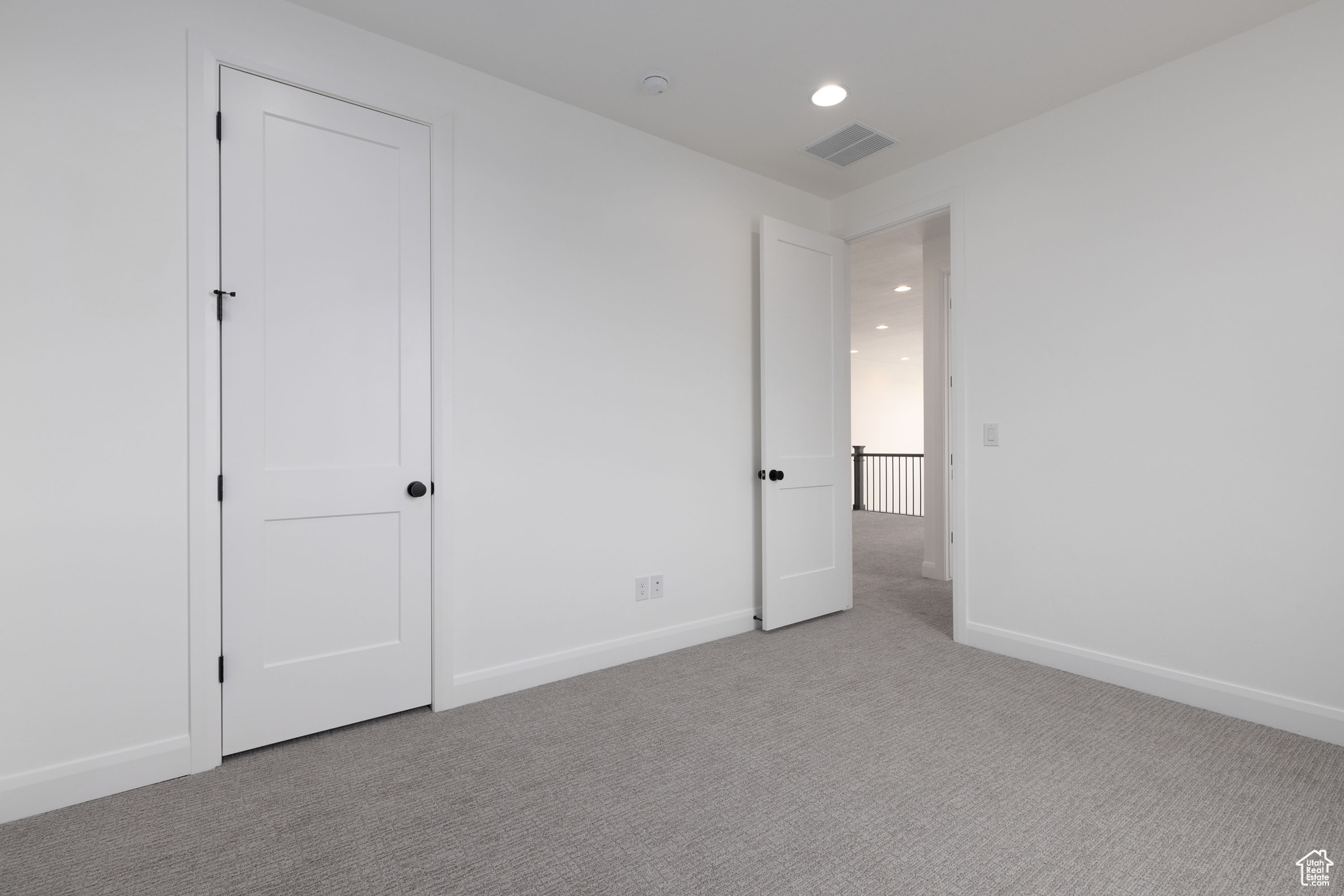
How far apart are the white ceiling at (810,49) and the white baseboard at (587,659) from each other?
8.81 feet

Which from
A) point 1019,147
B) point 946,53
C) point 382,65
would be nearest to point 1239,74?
point 1019,147

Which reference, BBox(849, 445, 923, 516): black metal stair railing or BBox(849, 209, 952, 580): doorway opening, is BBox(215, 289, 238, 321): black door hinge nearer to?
BBox(849, 209, 952, 580): doorway opening

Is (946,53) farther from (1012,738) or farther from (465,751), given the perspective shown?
(465,751)

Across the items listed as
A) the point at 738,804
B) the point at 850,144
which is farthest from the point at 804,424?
the point at 738,804

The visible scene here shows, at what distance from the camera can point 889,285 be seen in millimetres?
6754

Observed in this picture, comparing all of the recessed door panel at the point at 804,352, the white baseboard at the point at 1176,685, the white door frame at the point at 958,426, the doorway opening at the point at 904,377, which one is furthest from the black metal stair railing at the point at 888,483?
the white baseboard at the point at 1176,685

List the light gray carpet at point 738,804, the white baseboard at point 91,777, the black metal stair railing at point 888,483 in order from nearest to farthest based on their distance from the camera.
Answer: the light gray carpet at point 738,804 < the white baseboard at point 91,777 < the black metal stair railing at point 888,483

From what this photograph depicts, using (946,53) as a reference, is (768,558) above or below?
below

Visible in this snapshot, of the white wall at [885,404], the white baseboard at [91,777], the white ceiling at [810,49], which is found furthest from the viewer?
the white wall at [885,404]

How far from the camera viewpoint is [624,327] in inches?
129

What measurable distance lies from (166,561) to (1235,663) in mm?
4129

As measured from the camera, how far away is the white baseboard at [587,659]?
2752 millimetres

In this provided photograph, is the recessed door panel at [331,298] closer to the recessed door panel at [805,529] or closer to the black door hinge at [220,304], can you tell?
the black door hinge at [220,304]

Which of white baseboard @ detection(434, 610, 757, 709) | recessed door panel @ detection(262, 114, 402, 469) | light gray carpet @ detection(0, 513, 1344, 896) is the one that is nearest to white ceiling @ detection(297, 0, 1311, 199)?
recessed door panel @ detection(262, 114, 402, 469)
